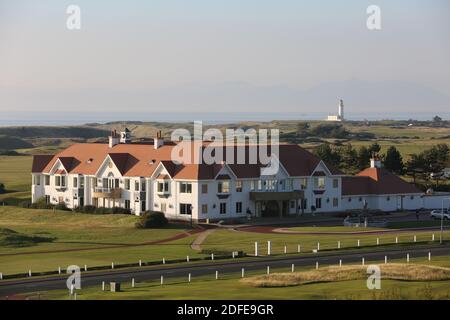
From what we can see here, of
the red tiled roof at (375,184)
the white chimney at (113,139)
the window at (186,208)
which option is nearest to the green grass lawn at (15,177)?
the white chimney at (113,139)

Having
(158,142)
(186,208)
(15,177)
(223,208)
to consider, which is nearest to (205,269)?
(186,208)

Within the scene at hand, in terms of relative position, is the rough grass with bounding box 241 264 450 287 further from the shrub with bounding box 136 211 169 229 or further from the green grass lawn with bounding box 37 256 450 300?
the shrub with bounding box 136 211 169 229

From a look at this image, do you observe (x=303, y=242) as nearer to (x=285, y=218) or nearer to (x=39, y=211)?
(x=285, y=218)

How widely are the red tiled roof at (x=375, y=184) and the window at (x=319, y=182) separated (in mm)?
3125

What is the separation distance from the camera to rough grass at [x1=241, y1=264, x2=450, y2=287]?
57.8 metres

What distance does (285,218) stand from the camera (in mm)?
106000

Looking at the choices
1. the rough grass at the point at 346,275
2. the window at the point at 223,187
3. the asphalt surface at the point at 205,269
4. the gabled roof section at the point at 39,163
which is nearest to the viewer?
the rough grass at the point at 346,275

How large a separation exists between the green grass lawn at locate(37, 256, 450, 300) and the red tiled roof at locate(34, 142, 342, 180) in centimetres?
4339

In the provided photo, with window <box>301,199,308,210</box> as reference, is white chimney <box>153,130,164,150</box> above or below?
above

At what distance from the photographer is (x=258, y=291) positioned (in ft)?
178

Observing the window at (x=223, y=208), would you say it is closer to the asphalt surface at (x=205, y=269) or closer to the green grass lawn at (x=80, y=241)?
the green grass lawn at (x=80, y=241)

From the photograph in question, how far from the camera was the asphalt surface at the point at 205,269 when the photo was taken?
60906 mm

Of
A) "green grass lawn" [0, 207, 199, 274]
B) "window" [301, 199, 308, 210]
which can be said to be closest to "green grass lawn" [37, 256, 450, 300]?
"green grass lawn" [0, 207, 199, 274]

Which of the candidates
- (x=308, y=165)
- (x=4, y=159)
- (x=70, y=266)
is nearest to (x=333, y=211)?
(x=308, y=165)
